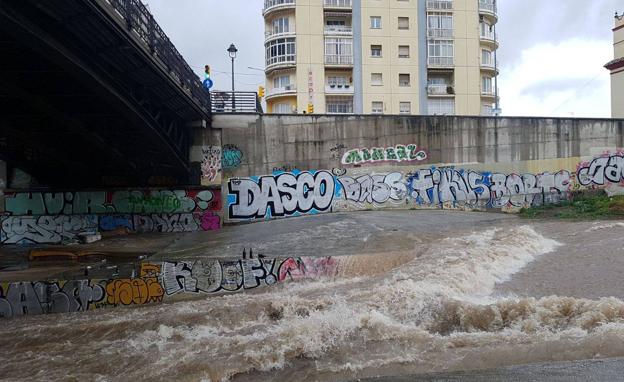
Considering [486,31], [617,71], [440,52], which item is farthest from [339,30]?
[617,71]

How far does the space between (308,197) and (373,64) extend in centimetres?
3121

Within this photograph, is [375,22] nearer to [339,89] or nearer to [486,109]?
[339,89]

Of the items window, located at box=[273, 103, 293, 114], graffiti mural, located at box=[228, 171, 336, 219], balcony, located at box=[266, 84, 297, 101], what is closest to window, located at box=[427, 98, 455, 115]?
balcony, located at box=[266, 84, 297, 101]

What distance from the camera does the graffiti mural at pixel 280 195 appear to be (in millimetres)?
30266

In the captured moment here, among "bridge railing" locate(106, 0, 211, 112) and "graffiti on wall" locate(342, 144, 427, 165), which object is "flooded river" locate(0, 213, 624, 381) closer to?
"bridge railing" locate(106, 0, 211, 112)

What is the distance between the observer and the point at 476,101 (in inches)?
2344

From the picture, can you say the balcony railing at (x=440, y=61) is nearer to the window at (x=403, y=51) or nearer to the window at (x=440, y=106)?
the window at (x=403, y=51)

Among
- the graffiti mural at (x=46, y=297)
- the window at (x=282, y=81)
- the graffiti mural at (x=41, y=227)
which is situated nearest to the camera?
the graffiti mural at (x=46, y=297)

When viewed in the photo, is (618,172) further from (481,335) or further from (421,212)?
(481,335)

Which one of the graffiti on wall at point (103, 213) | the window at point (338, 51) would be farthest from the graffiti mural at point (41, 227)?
the window at point (338, 51)

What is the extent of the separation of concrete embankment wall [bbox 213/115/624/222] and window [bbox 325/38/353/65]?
26.8m

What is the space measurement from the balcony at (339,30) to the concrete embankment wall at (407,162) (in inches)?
1105

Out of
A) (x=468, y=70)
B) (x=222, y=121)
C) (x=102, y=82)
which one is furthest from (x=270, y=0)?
(x=102, y=82)

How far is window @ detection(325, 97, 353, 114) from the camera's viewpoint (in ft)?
190
